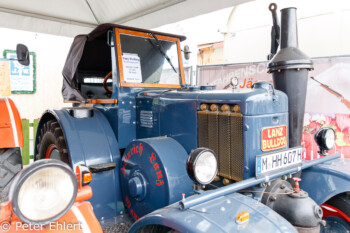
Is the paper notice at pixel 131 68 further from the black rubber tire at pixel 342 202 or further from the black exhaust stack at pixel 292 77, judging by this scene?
the black rubber tire at pixel 342 202

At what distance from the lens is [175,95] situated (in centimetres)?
257

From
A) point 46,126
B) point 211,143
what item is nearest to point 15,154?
point 46,126

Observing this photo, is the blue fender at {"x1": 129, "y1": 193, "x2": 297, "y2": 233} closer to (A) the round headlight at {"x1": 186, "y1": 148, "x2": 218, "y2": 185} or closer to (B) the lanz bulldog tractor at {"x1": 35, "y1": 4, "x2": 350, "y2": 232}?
(B) the lanz bulldog tractor at {"x1": 35, "y1": 4, "x2": 350, "y2": 232}

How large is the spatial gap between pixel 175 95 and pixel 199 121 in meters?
0.36

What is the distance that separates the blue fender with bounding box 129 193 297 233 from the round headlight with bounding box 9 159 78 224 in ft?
1.75

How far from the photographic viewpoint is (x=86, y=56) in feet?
13.2

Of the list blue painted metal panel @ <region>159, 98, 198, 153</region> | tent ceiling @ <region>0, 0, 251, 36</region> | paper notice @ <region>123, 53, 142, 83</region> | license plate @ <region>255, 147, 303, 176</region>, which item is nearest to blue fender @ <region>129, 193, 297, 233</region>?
license plate @ <region>255, 147, 303, 176</region>

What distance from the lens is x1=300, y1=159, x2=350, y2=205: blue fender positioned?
2271 millimetres

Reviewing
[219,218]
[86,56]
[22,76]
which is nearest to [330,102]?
[86,56]

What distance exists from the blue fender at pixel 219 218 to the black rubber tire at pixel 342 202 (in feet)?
3.21

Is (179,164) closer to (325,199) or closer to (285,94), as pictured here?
(285,94)

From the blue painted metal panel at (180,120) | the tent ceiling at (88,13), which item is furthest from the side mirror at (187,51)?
the blue painted metal panel at (180,120)

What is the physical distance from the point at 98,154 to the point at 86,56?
1.88 meters

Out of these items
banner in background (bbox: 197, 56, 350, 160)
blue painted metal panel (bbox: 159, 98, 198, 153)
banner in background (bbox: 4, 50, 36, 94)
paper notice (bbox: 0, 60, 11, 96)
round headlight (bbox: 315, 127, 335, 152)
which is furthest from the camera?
banner in background (bbox: 4, 50, 36, 94)
